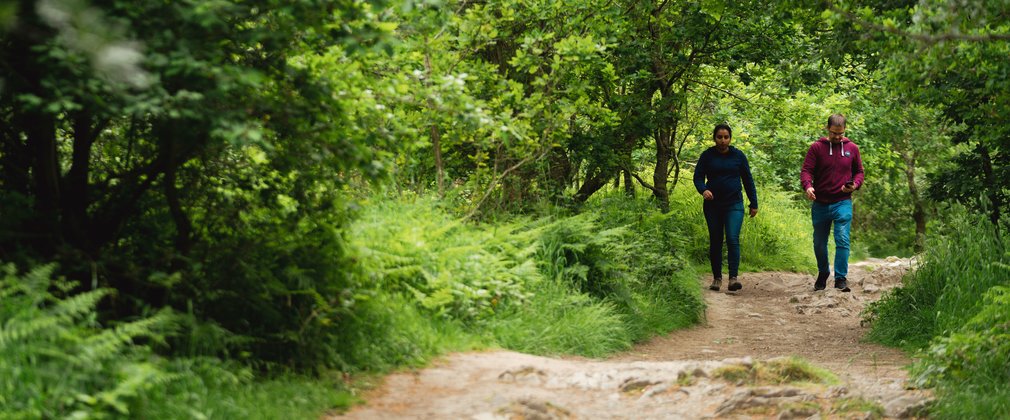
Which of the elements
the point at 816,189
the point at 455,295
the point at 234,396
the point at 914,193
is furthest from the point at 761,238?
the point at 914,193

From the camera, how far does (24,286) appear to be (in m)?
4.38

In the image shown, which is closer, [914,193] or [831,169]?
[831,169]

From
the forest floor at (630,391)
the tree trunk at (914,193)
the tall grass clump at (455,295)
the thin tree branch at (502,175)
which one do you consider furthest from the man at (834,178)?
the tree trunk at (914,193)

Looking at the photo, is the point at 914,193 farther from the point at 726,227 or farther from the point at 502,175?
the point at 502,175

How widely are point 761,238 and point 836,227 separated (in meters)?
6.74

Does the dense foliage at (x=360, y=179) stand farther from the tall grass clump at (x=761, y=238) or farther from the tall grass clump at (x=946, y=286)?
the tall grass clump at (x=761, y=238)

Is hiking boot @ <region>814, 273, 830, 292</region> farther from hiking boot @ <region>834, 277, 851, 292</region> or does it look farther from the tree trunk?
the tree trunk

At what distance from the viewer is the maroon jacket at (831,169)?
1102 centimetres

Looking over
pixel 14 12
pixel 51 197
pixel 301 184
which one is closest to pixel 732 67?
pixel 301 184

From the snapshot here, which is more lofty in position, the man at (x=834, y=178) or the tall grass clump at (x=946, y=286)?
the man at (x=834, y=178)

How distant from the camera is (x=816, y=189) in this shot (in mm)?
11227

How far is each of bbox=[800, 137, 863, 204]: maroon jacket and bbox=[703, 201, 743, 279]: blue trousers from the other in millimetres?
1036

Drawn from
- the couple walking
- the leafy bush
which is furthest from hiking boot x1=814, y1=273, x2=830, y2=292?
the leafy bush

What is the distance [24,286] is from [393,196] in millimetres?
5088
